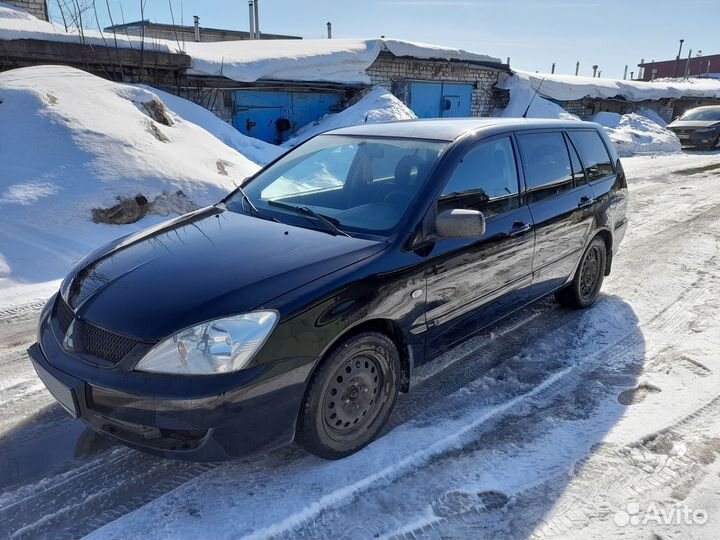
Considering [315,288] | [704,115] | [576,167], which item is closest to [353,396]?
[315,288]

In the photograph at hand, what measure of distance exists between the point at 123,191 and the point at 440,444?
5364 millimetres

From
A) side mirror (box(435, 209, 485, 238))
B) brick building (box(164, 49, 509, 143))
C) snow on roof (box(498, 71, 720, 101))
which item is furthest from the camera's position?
snow on roof (box(498, 71, 720, 101))

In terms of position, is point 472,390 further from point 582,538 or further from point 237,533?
point 237,533

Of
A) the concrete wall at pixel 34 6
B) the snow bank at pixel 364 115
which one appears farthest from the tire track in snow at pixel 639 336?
the concrete wall at pixel 34 6

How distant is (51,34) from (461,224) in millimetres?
10754

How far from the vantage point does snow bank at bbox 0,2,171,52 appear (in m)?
9.77

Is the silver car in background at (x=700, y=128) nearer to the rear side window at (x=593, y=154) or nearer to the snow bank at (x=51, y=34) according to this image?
the rear side window at (x=593, y=154)

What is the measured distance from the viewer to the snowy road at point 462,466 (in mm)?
2328

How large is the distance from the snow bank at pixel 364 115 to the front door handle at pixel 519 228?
10714mm

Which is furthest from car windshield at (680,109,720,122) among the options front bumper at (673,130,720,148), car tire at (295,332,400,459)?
car tire at (295,332,400,459)

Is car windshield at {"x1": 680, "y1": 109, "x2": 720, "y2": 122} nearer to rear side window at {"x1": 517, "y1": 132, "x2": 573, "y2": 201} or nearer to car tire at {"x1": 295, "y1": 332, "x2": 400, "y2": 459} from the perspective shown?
rear side window at {"x1": 517, "y1": 132, "x2": 573, "y2": 201}

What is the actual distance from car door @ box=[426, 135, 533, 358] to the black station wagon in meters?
0.01

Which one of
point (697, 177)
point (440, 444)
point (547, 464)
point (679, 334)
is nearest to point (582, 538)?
point (547, 464)

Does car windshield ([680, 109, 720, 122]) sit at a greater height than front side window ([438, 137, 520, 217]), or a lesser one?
lesser
